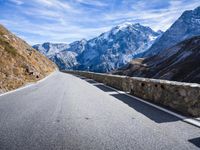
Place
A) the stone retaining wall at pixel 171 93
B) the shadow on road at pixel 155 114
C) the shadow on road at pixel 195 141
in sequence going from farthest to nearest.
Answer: the stone retaining wall at pixel 171 93 < the shadow on road at pixel 155 114 < the shadow on road at pixel 195 141

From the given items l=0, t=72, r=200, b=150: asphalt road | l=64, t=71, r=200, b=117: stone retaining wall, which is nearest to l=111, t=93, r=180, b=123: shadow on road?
l=0, t=72, r=200, b=150: asphalt road

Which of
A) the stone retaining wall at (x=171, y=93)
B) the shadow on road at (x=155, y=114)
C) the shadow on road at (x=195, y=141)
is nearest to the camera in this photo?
the shadow on road at (x=195, y=141)

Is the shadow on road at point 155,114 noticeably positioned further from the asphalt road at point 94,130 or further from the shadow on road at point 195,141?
the shadow on road at point 195,141

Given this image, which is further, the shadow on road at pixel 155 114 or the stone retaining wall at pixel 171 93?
the stone retaining wall at pixel 171 93

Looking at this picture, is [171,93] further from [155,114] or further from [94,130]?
[94,130]

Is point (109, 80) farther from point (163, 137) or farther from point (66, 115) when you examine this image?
point (163, 137)

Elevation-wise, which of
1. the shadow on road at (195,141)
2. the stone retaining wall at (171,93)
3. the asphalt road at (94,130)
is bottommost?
the asphalt road at (94,130)

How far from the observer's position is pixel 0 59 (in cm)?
3170

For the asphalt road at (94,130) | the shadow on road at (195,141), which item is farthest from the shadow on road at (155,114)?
the shadow on road at (195,141)

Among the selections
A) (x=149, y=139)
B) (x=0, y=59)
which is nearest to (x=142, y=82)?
(x=149, y=139)

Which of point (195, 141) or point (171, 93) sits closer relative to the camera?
point (195, 141)

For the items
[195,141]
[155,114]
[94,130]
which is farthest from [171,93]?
[195,141]

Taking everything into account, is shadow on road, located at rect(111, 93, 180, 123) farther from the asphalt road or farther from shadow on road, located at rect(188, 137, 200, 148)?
shadow on road, located at rect(188, 137, 200, 148)

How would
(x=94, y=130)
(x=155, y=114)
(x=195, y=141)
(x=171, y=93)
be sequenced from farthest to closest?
(x=171, y=93)
(x=155, y=114)
(x=94, y=130)
(x=195, y=141)
